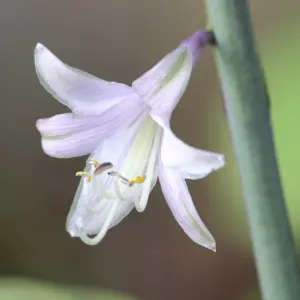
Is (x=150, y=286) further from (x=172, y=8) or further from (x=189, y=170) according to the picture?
(x=189, y=170)

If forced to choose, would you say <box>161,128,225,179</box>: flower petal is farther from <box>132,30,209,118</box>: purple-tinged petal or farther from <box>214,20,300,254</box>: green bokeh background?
<box>214,20,300,254</box>: green bokeh background

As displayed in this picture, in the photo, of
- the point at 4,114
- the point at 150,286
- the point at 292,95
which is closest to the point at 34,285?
the point at 292,95

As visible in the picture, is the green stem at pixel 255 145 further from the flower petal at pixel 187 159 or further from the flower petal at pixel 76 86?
the flower petal at pixel 76 86

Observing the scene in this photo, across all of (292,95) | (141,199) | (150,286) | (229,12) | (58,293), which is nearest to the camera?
(229,12)

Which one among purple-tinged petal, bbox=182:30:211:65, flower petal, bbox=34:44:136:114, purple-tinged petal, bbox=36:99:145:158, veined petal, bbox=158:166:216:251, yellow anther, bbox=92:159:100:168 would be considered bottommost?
veined petal, bbox=158:166:216:251

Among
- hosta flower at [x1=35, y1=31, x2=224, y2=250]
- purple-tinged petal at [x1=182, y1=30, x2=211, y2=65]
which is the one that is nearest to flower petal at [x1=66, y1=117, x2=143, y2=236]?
hosta flower at [x1=35, y1=31, x2=224, y2=250]

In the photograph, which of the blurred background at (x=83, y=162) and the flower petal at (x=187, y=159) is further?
the blurred background at (x=83, y=162)

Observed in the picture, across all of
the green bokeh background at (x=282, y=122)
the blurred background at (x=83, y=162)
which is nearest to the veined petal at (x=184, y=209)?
the green bokeh background at (x=282, y=122)
